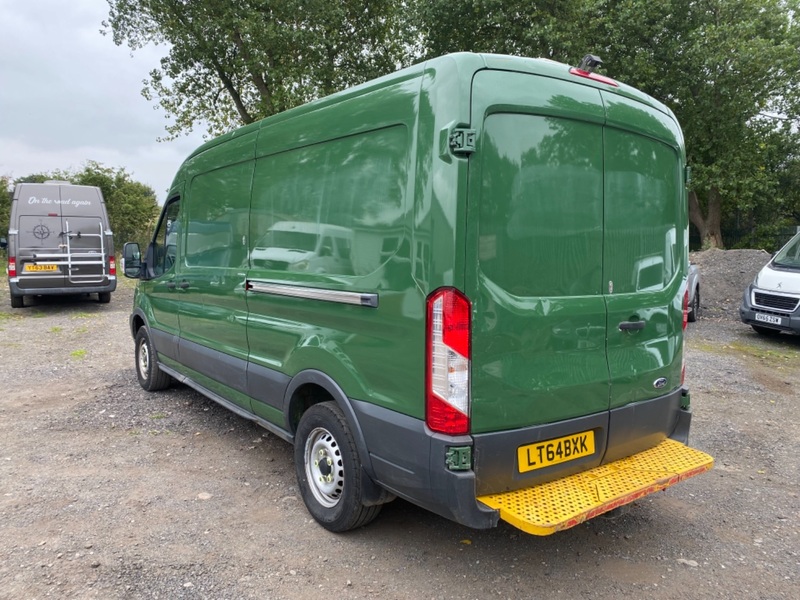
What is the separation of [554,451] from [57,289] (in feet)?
40.4

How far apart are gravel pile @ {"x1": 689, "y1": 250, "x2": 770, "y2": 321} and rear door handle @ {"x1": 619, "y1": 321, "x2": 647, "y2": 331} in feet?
33.2

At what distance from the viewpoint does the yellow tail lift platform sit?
252 centimetres

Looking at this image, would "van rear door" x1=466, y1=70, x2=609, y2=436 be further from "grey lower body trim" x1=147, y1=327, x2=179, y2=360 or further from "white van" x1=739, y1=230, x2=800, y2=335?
"white van" x1=739, y1=230, x2=800, y2=335

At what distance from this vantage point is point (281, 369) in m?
3.61

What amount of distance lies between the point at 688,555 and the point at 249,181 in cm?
355

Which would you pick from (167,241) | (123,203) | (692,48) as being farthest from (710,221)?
(123,203)

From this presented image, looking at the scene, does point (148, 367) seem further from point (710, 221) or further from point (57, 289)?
point (710, 221)

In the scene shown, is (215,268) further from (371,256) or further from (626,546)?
(626,546)

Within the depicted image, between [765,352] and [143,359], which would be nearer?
[143,359]

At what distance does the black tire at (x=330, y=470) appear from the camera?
3059 millimetres

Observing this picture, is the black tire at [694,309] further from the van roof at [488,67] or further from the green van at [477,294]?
the van roof at [488,67]

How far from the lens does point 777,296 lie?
8.98 m

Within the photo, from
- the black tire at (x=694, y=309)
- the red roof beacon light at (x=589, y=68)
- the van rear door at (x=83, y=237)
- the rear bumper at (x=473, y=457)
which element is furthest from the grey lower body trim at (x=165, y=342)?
the black tire at (x=694, y=309)

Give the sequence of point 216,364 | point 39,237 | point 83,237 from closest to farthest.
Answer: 1. point 216,364
2. point 39,237
3. point 83,237
